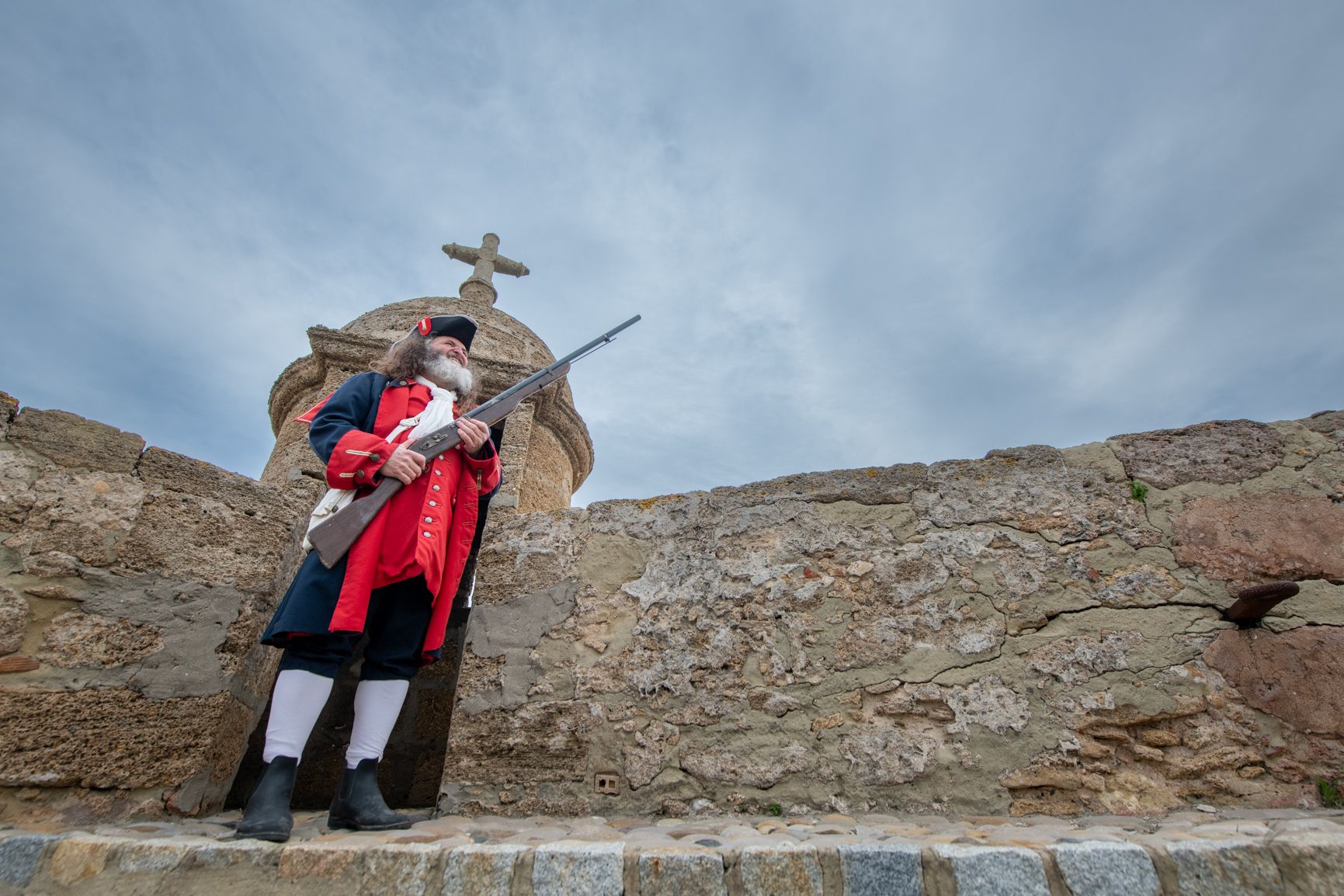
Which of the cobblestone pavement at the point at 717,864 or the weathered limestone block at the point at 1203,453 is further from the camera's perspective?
the weathered limestone block at the point at 1203,453

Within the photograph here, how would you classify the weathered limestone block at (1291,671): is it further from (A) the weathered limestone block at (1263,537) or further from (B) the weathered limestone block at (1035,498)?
(B) the weathered limestone block at (1035,498)

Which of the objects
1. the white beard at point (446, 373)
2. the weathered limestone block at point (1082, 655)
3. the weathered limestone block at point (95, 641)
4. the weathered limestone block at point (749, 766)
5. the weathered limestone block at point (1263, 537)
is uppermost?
the white beard at point (446, 373)

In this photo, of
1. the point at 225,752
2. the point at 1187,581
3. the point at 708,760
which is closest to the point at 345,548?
the point at 225,752

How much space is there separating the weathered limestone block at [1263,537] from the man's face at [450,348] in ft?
9.12

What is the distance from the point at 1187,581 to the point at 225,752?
348 cm

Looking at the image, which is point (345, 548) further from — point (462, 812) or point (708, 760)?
point (708, 760)

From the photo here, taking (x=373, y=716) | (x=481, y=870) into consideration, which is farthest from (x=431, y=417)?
(x=481, y=870)

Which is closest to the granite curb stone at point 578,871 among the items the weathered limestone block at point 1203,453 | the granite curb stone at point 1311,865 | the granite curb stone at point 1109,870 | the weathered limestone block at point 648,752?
the weathered limestone block at point 648,752

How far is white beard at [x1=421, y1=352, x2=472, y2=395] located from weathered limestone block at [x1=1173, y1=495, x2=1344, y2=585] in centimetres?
273

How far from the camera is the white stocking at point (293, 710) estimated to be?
2.04 metres

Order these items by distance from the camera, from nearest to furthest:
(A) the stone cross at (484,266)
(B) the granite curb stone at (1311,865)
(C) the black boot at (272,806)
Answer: (B) the granite curb stone at (1311,865) → (C) the black boot at (272,806) → (A) the stone cross at (484,266)

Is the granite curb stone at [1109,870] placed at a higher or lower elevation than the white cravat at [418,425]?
lower

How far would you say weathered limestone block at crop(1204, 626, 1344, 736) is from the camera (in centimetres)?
212

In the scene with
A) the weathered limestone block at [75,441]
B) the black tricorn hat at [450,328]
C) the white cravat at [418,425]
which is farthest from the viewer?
the black tricorn hat at [450,328]
